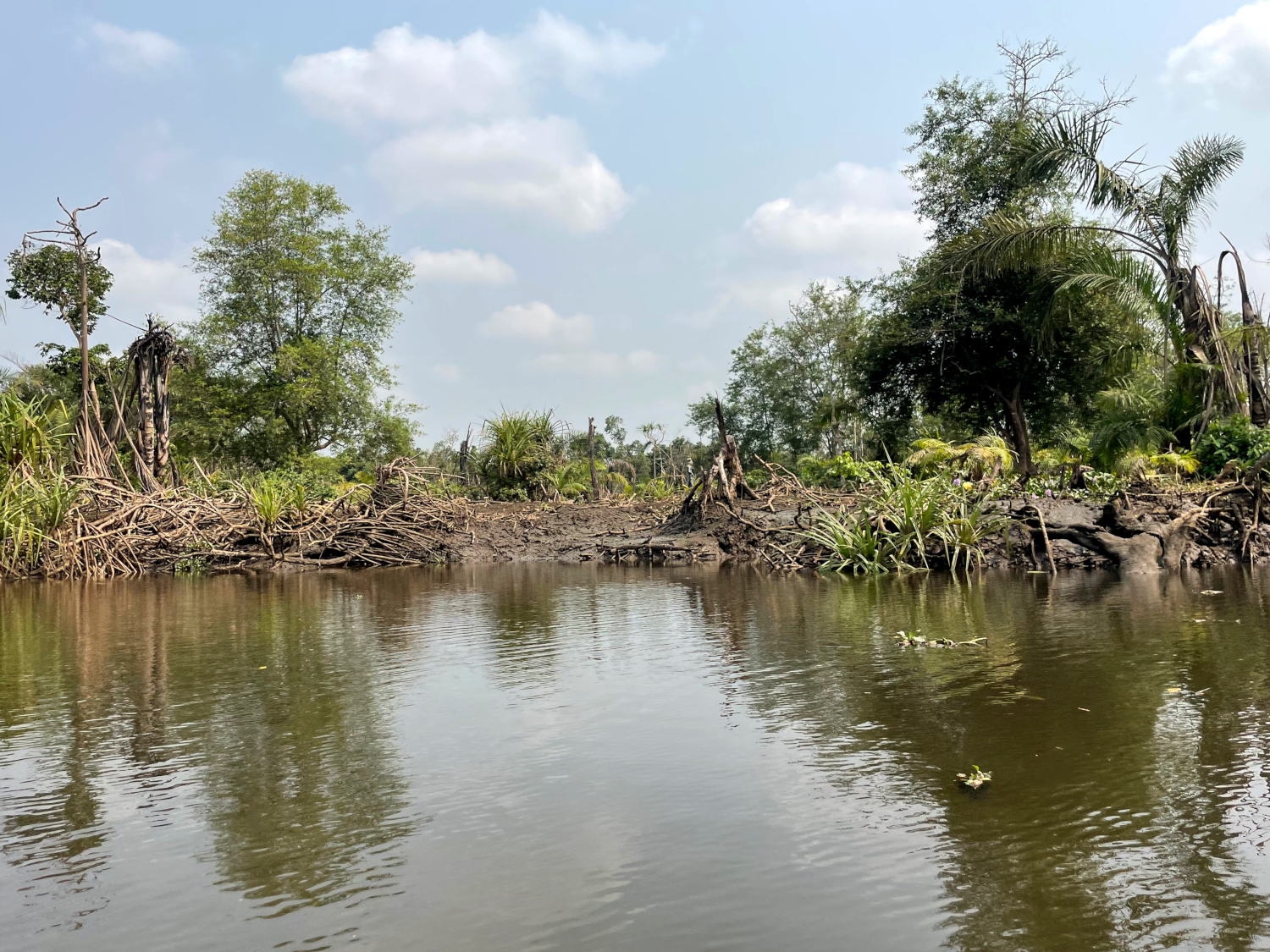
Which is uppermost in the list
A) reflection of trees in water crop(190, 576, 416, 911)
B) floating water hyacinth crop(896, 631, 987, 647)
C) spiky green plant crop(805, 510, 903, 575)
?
spiky green plant crop(805, 510, 903, 575)

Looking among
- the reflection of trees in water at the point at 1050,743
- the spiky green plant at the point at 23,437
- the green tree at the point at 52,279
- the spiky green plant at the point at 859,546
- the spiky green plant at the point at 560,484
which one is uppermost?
the green tree at the point at 52,279

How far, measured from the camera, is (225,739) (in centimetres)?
427

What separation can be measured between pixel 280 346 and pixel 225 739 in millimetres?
30944

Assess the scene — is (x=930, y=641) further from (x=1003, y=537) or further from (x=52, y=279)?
(x=52, y=279)

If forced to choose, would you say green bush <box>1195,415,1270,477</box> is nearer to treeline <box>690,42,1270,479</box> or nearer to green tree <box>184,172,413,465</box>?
treeline <box>690,42,1270,479</box>

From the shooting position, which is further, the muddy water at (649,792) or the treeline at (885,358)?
the treeline at (885,358)

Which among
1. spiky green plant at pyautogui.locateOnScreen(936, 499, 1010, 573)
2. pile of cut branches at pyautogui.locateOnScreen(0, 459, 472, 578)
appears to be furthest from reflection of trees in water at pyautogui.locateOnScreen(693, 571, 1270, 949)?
pile of cut branches at pyautogui.locateOnScreen(0, 459, 472, 578)

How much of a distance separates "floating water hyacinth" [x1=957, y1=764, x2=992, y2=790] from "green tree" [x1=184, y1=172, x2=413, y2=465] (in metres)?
30.7

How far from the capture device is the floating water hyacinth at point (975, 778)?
331 cm

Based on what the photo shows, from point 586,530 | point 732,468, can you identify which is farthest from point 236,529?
point 732,468

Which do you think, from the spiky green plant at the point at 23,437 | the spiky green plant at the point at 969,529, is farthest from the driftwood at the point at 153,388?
the spiky green plant at the point at 969,529

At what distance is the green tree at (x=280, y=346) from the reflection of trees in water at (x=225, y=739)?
80.8 feet

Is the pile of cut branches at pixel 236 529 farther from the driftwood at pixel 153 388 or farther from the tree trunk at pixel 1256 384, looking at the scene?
the tree trunk at pixel 1256 384

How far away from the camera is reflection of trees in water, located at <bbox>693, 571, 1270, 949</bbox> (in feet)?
7.86
